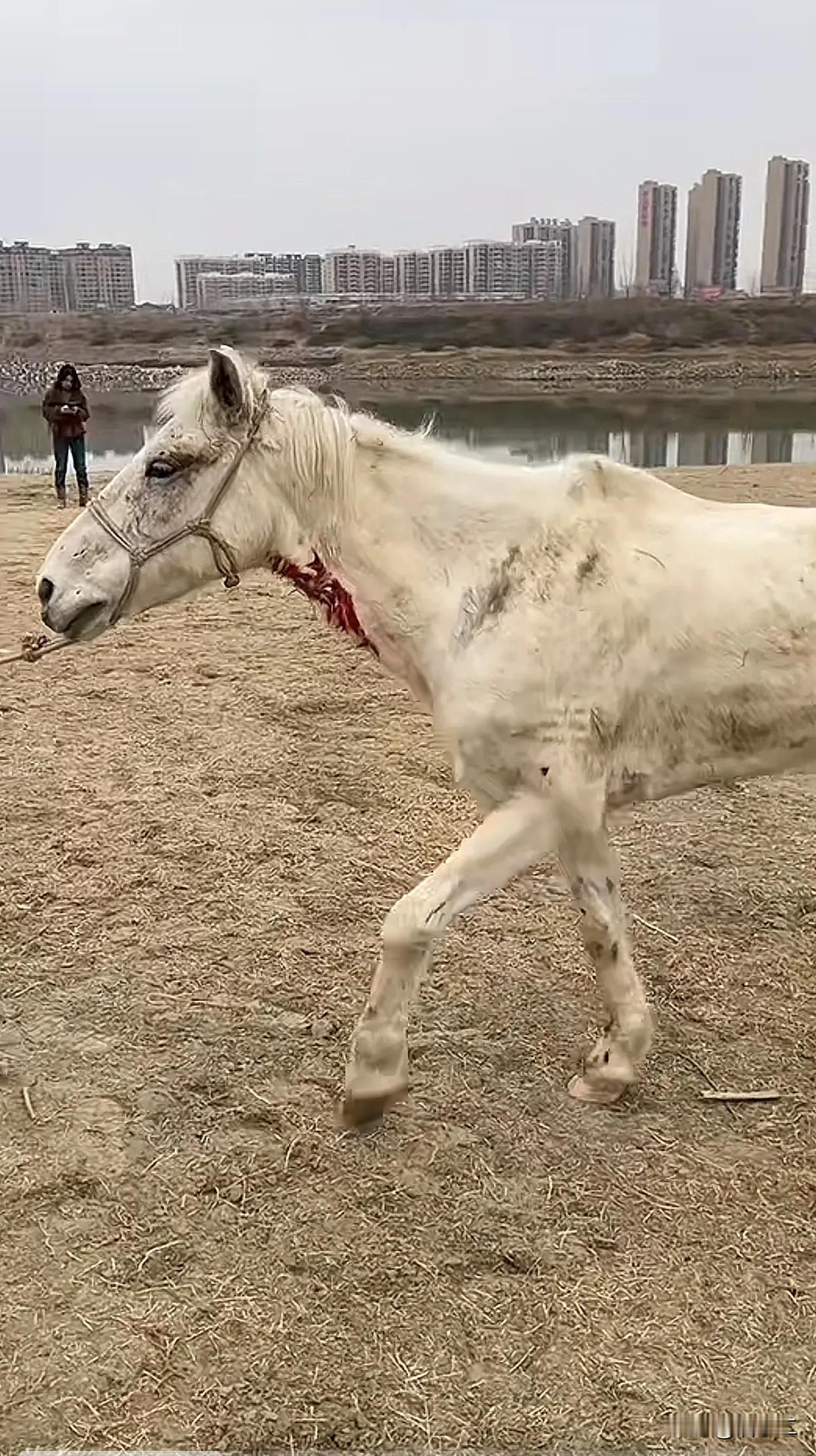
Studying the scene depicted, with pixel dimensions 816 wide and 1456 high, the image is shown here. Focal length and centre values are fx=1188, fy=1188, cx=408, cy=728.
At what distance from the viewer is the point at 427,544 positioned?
294cm

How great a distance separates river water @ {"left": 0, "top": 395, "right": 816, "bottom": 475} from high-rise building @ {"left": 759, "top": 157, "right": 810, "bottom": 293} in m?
19.3

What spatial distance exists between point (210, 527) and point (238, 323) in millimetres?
37304

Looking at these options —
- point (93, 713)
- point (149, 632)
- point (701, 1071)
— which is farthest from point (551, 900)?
point (149, 632)

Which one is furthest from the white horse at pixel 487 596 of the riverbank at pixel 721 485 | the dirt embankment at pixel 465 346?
the dirt embankment at pixel 465 346

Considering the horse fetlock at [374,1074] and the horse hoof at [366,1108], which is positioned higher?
the horse fetlock at [374,1074]

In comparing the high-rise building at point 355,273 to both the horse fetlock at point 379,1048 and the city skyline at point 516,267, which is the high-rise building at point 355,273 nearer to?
the city skyline at point 516,267

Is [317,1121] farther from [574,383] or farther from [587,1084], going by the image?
[574,383]

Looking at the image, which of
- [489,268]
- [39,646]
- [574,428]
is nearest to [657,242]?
[489,268]

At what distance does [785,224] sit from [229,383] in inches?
2190

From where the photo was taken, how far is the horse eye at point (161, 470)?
2.83 meters

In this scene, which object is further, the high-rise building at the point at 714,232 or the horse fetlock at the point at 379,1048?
the high-rise building at the point at 714,232

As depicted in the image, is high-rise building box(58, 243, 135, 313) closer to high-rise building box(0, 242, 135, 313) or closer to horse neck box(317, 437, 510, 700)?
high-rise building box(0, 242, 135, 313)

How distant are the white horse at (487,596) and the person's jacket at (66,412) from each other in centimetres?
1037

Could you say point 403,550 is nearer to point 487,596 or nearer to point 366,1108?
point 487,596
